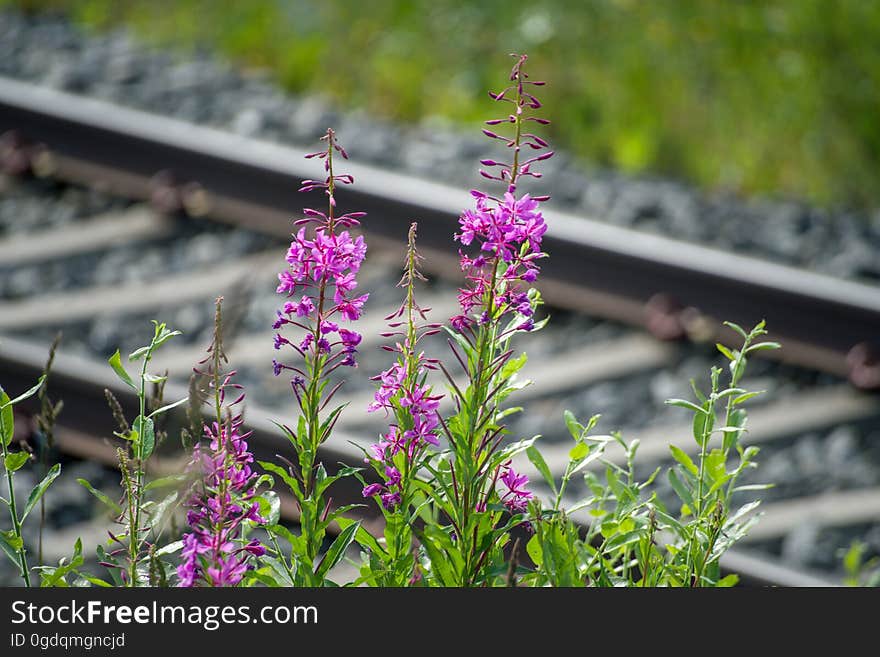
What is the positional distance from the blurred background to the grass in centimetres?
1

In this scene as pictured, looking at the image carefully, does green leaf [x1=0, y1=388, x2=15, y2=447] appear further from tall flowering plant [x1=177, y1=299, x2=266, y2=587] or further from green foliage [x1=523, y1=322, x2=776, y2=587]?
green foliage [x1=523, y1=322, x2=776, y2=587]

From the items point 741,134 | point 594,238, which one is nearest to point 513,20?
point 741,134

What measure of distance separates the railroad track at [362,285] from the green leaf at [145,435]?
1.60 m

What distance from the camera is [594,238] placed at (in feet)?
15.1

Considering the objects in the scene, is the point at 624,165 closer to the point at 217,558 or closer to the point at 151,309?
the point at 151,309

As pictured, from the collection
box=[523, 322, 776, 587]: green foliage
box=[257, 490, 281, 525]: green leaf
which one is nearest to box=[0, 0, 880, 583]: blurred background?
box=[257, 490, 281, 525]: green leaf

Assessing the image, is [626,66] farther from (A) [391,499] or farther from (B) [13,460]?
(B) [13,460]

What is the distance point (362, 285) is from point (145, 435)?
10.5ft

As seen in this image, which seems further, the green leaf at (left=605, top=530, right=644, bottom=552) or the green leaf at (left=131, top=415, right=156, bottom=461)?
the green leaf at (left=605, top=530, right=644, bottom=552)

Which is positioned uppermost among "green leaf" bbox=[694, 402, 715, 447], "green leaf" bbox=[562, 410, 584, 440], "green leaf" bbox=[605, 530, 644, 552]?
"green leaf" bbox=[562, 410, 584, 440]

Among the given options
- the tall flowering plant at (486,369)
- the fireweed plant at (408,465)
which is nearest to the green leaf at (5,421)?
the fireweed plant at (408,465)

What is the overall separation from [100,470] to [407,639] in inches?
95.7

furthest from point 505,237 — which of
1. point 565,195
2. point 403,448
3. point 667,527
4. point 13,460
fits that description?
point 565,195

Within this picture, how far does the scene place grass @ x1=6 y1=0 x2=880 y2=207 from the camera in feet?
18.4
